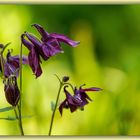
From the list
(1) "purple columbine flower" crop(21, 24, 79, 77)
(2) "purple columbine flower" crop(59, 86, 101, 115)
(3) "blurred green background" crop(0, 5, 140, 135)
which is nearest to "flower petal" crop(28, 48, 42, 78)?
(1) "purple columbine flower" crop(21, 24, 79, 77)

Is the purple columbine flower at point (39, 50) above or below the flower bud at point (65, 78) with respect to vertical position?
above

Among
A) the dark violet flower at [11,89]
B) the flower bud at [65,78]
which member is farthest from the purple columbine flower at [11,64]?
the flower bud at [65,78]

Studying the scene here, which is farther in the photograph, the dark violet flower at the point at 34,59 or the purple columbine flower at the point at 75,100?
the purple columbine flower at the point at 75,100

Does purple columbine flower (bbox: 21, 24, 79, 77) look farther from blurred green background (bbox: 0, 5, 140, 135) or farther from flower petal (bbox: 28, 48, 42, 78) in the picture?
blurred green background (bbox: 0, 5, 140, 135)

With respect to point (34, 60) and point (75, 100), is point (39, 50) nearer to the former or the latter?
point (34, 60)

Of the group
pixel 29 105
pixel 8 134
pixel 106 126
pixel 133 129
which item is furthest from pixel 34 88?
pixel 133 129

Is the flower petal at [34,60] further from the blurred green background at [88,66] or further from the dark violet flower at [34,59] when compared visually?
the blurred green background at [88,66]

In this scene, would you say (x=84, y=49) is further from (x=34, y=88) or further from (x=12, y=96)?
(x=12, y=96)

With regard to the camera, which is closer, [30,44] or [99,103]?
[30,44]

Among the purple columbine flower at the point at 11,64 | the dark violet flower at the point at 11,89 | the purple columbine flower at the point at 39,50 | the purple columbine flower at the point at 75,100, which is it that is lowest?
the purple columbine flower at the point at 75,100

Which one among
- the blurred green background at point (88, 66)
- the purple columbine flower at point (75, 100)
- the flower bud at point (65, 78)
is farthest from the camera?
the blurred green background at point (88, 66)
